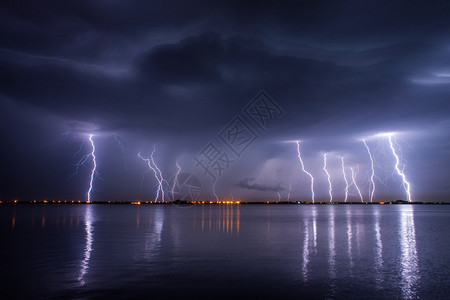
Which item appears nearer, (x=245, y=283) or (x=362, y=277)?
(x=245, y=283)

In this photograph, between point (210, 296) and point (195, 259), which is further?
point (195, 259)

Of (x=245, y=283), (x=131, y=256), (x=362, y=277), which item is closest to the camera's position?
(x=245, y=283)

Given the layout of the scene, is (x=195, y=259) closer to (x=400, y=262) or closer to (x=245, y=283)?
(x=245, y=283)

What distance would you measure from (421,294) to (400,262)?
20.2 ft

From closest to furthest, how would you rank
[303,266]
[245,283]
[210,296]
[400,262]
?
[210,296], [245,283], [303,266], [400,262]

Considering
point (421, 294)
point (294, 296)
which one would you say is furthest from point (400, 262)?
point (294, 296)

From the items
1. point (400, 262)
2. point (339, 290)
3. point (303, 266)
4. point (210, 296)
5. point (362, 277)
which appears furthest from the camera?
point (400, 262)

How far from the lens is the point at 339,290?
11.7 m

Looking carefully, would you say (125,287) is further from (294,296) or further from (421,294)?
(421,294)

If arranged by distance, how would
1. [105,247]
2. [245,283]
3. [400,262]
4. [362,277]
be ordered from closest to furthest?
[245,283], [362,277], [400,262], [105,247]

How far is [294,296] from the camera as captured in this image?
36.0 feet

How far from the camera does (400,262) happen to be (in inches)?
671

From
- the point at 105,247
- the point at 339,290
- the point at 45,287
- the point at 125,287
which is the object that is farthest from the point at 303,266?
the point at 105,247

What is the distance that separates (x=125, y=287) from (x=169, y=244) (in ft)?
36.7
